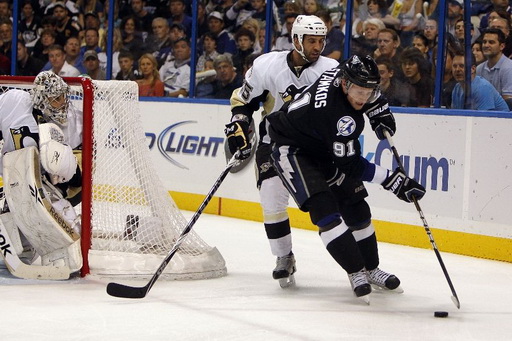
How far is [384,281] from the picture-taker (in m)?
4.09

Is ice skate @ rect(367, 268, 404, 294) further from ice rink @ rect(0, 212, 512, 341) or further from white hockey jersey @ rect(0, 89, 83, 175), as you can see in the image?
white hockey jersey @ rect(0, 89, 83, 175)

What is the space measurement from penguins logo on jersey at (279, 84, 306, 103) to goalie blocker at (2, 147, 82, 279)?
1081 millimetres

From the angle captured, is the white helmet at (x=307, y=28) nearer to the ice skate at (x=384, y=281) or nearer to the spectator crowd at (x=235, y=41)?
the spectator crowd at (x=235, y=41)

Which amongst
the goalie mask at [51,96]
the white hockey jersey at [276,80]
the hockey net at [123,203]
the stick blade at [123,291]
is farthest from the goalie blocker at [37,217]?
the white hockey jersey at [276,80]

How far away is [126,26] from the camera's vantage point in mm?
7730

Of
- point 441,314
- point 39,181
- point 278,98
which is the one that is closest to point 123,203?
point 39,181

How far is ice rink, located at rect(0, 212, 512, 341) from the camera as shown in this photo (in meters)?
3.28

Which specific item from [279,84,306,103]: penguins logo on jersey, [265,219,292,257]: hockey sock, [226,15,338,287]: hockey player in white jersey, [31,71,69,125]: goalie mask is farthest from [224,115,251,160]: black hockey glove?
[31,71,69,125]: goalie mask

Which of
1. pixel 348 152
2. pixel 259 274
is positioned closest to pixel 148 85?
pixel 259 274

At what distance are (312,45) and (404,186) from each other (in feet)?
2.51

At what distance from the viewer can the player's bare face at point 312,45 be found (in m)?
4.13

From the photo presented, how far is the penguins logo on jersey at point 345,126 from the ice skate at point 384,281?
2.43 ft

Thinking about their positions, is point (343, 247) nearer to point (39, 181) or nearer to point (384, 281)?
point (384, 281)

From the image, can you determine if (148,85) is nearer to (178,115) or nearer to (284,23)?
(178,115)
